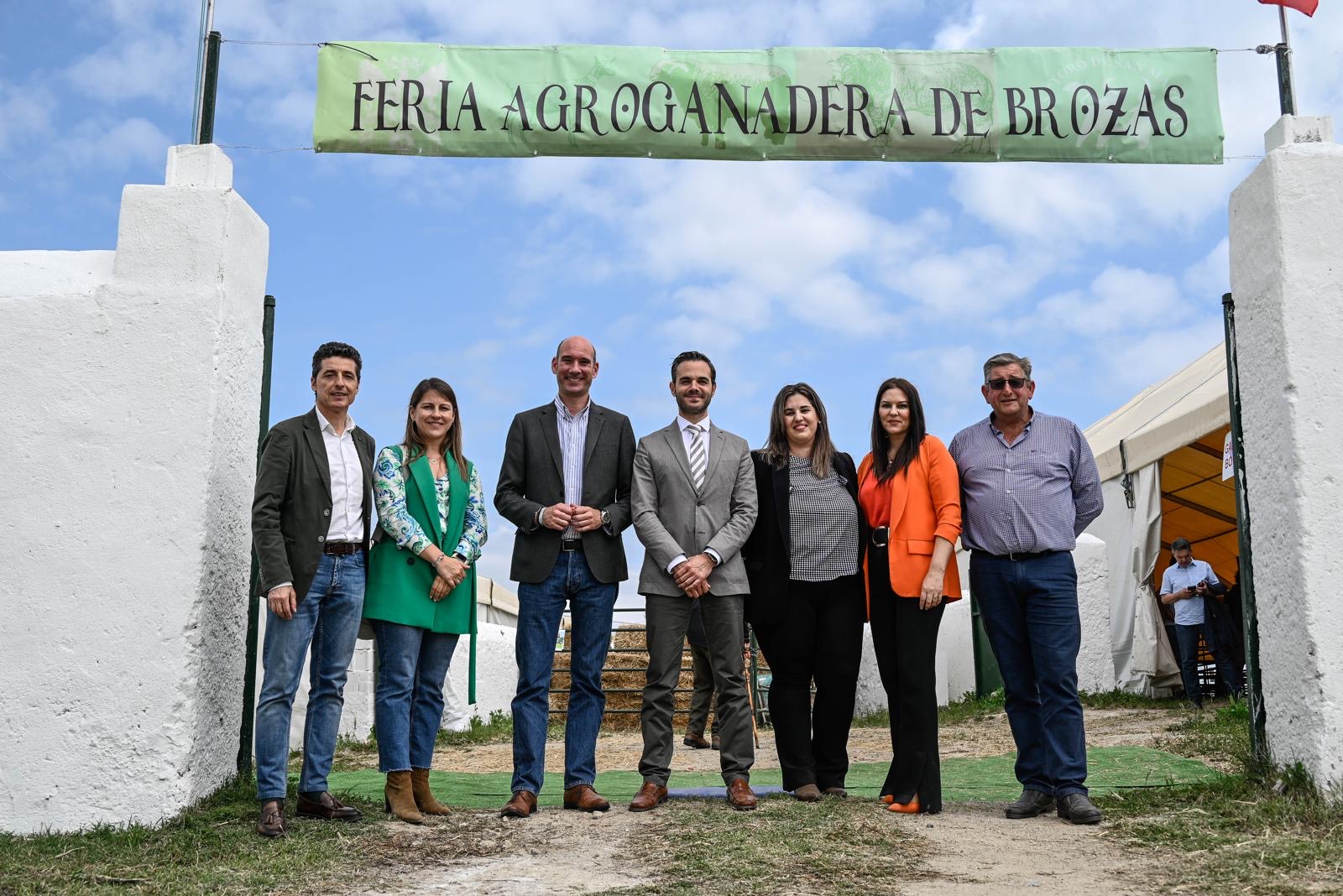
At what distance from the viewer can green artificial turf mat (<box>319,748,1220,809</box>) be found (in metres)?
5.48

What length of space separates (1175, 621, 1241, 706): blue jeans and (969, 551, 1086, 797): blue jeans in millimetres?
5724

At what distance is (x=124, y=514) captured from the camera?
15.3ft

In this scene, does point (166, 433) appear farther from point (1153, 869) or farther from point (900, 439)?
point (1153, 869)

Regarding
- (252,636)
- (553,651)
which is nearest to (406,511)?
(553,651)

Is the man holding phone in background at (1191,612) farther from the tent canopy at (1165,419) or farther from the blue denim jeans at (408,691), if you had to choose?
the blue denim jeans at (408,691)

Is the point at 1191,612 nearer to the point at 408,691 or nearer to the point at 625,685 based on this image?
the point at 625,685

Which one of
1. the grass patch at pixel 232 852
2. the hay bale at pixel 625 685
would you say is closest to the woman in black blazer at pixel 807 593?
the grass patch at pixel 232 852

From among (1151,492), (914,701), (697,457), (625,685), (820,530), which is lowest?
(625,685)

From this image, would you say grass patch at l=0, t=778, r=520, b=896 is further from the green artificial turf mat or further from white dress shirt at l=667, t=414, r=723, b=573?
white dress shirt at l=667, t=414, r=723, b=573

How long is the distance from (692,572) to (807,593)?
21.4 inches

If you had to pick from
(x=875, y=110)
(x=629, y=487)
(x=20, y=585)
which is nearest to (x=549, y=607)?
(x=629, y=487)

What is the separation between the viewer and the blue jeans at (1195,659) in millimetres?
10000

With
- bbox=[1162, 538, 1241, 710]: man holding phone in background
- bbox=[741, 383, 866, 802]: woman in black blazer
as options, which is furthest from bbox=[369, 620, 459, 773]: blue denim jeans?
bbox=[1162, 538, 1241, 710]: man holding phone in background

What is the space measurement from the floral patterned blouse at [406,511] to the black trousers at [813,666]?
1287mm
